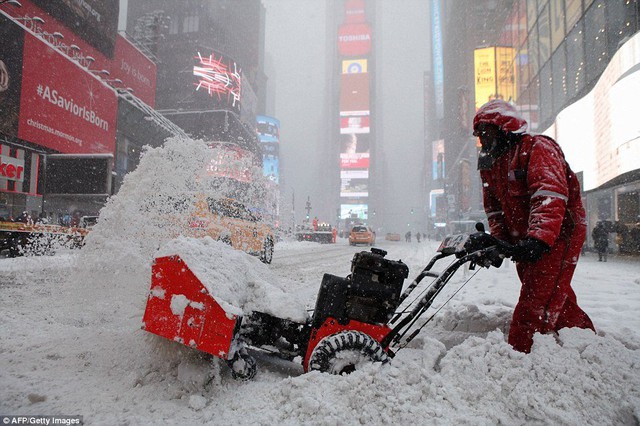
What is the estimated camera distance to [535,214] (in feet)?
6.99

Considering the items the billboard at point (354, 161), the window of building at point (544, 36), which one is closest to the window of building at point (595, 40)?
the window of building at point (544, 36)

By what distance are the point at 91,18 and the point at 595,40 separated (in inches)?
1088

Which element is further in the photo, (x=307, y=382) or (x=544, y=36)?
(x=544, y=36)

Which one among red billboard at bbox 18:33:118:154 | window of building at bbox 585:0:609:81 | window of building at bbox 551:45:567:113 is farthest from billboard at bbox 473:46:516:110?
red billboard at bbox 18:33:118:154

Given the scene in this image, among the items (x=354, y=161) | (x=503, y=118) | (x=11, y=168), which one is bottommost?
(x=503, y=118)

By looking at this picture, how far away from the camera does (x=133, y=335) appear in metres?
2.93

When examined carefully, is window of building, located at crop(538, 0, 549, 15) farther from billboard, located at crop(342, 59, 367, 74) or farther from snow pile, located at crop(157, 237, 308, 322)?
billboard, located at crop(342, 59, 367, 74)

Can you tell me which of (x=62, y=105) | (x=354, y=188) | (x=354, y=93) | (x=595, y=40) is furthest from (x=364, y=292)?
(x=354, y=93)

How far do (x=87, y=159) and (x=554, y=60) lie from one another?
26.2 metres

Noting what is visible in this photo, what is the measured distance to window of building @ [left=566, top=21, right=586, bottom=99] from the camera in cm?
1750

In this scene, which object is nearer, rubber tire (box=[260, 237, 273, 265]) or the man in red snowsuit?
the man in red snowsuit

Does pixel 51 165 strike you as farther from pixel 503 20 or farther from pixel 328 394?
pixel 503 20

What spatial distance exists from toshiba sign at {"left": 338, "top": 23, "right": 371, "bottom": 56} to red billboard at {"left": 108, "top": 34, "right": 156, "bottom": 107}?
154 meters

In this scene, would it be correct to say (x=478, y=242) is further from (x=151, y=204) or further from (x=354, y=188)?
(x=354, y=188)
